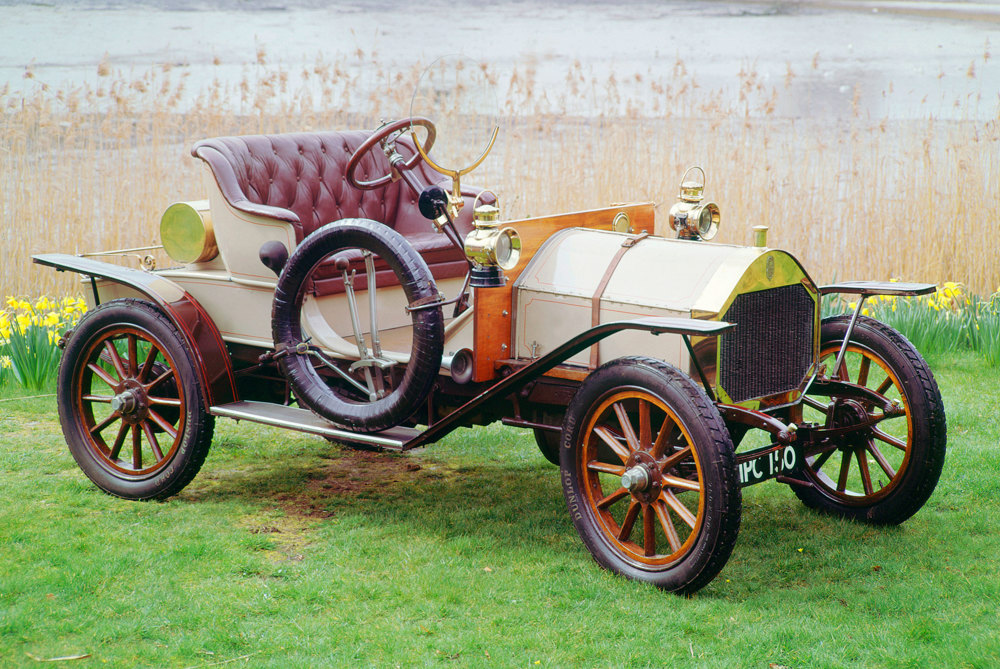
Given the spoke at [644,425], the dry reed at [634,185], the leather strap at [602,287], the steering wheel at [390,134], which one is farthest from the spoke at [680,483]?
the dry reed at [634,185]

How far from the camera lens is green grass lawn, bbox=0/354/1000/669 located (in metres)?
3.01

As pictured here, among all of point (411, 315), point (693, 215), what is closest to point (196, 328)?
point (411, 315)

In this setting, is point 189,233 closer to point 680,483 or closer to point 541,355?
point 541,355

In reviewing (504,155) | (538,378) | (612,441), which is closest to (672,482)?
(612,441)

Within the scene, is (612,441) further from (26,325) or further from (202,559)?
(26,325)

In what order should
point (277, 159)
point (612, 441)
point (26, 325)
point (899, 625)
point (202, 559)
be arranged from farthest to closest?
point (26, 325), point (277, 159), point (202, 559), point (612, 441), point (899, 625)

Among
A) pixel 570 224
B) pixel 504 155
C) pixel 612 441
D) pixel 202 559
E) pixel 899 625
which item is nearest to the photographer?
pixel 899 625

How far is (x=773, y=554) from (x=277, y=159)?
277 centimetres

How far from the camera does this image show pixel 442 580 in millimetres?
3484

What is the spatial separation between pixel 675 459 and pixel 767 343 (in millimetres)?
626

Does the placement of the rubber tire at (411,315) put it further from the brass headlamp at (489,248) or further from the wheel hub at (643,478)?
the wheel hub at (643,478)

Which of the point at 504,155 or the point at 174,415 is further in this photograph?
the point at 504,155

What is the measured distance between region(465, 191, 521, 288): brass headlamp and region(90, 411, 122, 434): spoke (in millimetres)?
1670

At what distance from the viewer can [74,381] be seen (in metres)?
4.41
